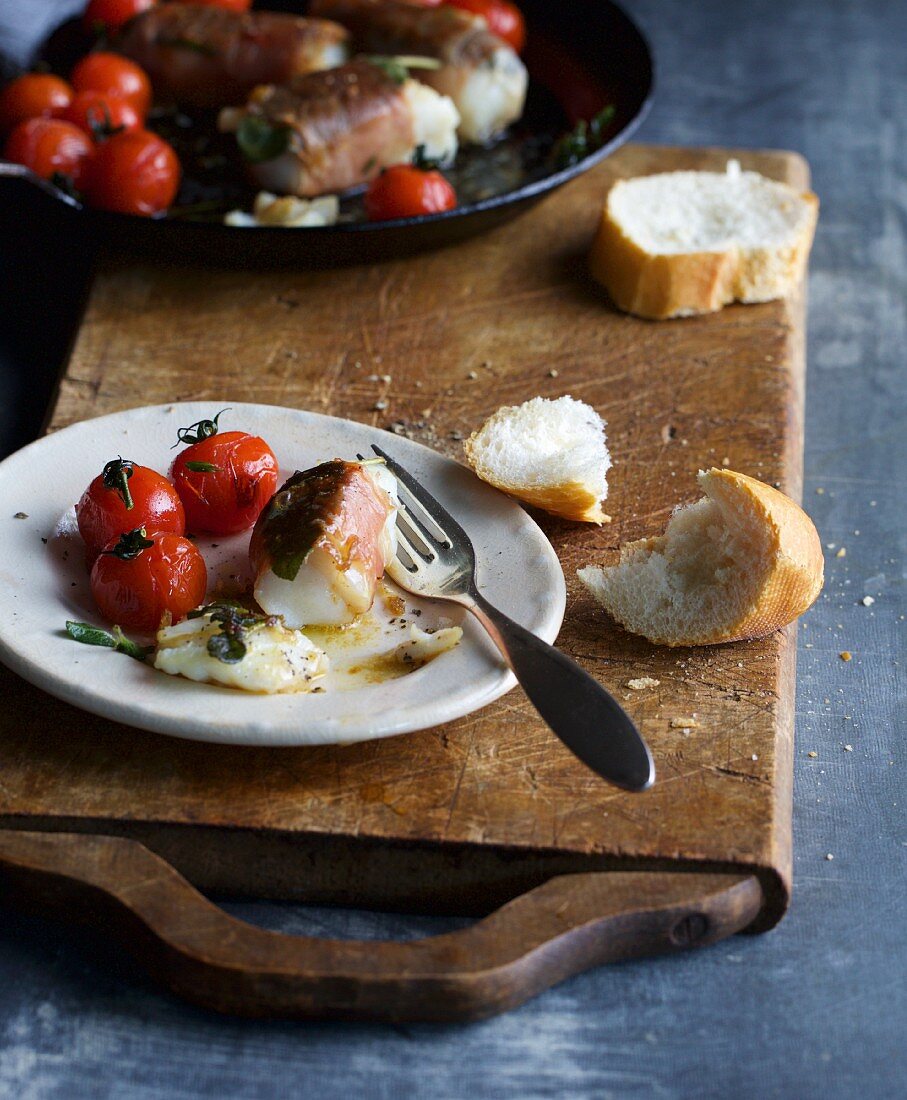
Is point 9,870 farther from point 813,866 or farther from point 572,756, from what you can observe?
point 813,866

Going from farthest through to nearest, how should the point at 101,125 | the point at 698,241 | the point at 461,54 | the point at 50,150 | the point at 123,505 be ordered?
the point at 461,54
the point at 101,125
the point at 50,150
the point at 698,241
the point at 123,505

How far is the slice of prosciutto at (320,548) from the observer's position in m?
2.08

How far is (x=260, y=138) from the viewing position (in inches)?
130

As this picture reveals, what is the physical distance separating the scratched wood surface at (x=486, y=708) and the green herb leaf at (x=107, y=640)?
16 centimetres

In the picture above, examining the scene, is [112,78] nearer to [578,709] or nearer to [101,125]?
[101,125]

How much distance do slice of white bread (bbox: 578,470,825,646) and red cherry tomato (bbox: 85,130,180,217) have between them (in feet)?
5.38

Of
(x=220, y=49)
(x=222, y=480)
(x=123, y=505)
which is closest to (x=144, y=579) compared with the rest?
(x=123, y=505)

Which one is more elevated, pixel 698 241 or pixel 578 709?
pixel 578 709

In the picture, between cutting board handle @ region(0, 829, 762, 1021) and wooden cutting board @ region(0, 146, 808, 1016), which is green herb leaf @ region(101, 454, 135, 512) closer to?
wooden cutting board @ region(0, 146, 808, 1016)

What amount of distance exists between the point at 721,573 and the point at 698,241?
3.89 ft

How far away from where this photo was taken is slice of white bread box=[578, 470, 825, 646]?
221 cm

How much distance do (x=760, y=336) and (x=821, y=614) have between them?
2.55 ft

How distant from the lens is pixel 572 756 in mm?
2090

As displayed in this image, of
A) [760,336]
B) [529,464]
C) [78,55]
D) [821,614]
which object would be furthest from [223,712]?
[78,55]
